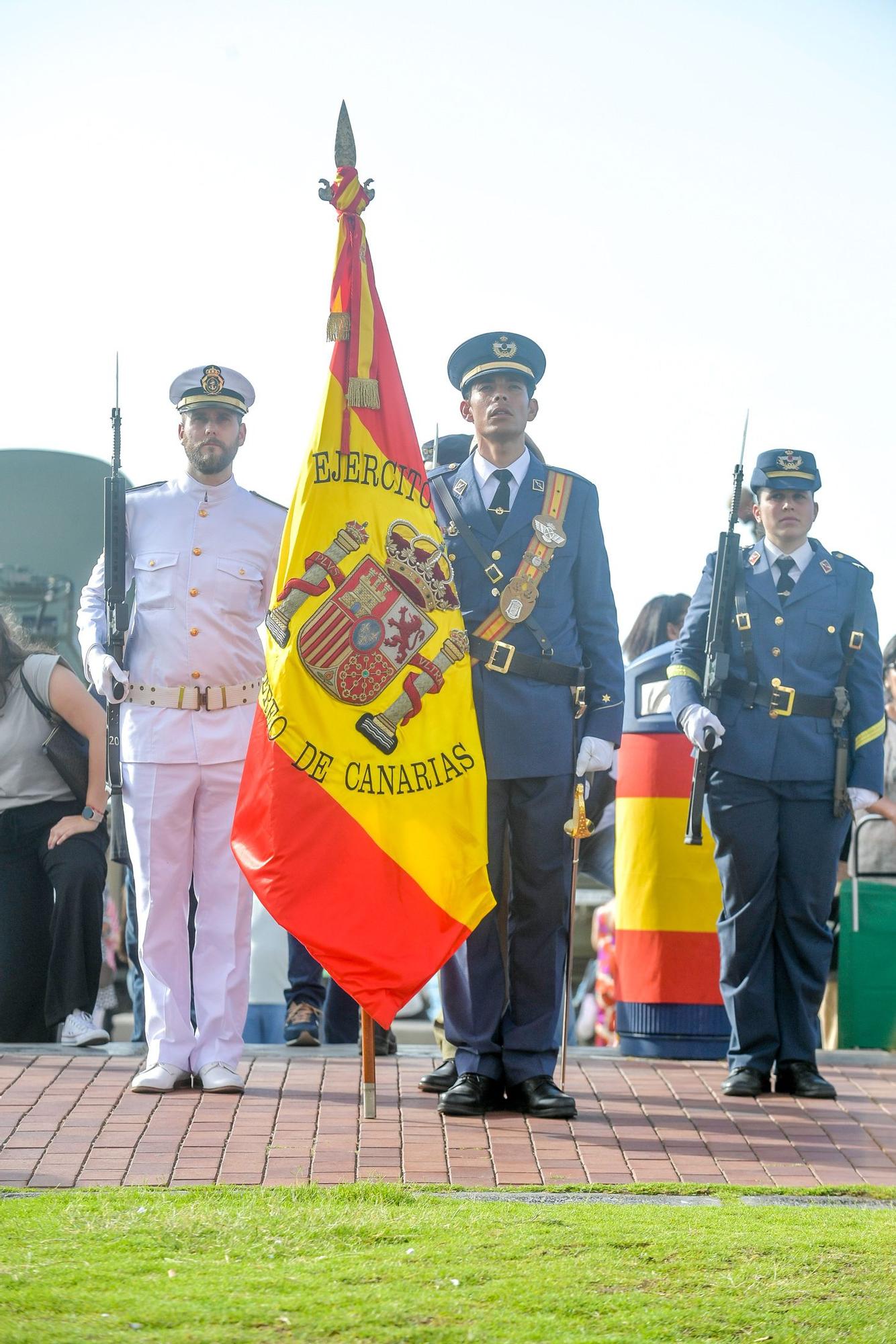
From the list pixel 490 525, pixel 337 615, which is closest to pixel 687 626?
pixel 490 525

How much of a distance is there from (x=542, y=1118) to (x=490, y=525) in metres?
1.84

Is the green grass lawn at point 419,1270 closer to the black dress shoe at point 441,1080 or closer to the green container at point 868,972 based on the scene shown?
the black dress shoe at point 441,1080

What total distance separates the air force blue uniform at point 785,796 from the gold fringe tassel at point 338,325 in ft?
5.44

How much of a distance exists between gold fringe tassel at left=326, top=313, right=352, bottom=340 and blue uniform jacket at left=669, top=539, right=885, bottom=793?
159cm

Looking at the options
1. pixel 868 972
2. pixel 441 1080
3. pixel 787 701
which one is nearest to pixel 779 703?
pixel 787 701

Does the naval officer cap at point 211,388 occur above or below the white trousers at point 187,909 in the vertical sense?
above

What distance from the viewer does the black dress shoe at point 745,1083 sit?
583 centimetres

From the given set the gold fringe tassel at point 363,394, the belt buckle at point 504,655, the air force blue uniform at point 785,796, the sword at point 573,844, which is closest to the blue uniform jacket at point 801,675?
the air force blue uniform at point 785,796

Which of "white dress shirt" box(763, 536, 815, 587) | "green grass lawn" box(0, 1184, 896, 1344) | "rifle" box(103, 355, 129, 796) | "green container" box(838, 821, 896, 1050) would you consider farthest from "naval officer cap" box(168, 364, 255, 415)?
Result: "green container" box(838, 821, 896, 1050)

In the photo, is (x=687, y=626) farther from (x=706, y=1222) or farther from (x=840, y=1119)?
(x=706, y=1222)

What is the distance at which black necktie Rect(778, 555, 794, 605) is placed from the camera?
610cm

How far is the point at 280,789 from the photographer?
5.11 meters

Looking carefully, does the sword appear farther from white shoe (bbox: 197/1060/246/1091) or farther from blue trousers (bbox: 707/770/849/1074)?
white shoe (bbox: 197/1060/246/1091)

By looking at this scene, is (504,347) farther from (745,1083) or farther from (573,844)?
(745,1083)
